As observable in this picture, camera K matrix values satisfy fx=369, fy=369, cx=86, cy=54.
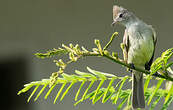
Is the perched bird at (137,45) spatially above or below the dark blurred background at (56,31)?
above

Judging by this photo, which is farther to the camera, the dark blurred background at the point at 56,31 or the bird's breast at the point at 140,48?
the dark blurred background at the point at 56,31

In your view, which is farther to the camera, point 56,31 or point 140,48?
point 56,31

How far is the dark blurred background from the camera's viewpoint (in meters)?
2.42

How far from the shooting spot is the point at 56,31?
8.63 feet

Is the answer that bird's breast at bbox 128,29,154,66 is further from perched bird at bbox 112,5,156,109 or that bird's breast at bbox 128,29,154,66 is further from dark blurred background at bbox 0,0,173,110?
dark blurred background at bbox 0,0,173,110

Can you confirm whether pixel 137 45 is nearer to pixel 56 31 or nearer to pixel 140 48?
pixel 140 48

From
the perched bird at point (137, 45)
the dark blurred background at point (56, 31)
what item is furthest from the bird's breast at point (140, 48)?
the dark blurred background at point (56, 31)

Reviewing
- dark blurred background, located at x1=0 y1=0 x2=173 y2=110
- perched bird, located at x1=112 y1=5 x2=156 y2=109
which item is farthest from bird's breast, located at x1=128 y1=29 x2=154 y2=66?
dark blurred background, located at x1=0 y1=0 x2=173 y2=110

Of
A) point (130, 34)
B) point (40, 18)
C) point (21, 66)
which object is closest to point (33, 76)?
point (21, 66)

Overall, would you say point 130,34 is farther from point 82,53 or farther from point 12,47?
point 12,47

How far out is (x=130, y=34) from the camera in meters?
0.92

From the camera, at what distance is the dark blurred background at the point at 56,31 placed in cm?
242

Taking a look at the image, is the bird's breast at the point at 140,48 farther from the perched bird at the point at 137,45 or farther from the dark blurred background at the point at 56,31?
the dark blurred background at the point at 56,31

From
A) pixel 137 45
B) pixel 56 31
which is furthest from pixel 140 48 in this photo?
pixel 56 31
